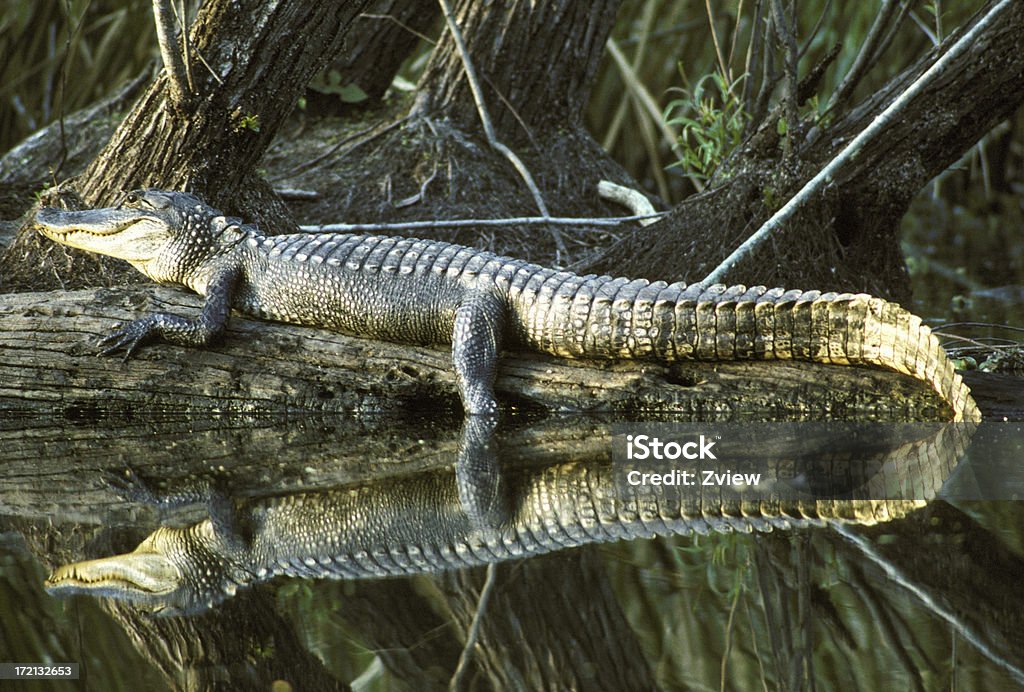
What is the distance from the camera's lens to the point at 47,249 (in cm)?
518

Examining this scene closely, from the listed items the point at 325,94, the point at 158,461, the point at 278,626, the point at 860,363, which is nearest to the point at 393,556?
the point at 278,626

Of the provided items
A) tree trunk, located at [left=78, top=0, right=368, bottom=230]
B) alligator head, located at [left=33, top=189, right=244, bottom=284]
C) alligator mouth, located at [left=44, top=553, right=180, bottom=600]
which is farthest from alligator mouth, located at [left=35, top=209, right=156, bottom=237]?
alligator mouth, located at [left=44, top=553, right=180, bottom=600]

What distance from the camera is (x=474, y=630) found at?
7.22 ft

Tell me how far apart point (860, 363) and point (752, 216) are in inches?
64.5

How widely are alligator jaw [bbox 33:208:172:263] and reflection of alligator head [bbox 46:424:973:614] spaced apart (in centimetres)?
203

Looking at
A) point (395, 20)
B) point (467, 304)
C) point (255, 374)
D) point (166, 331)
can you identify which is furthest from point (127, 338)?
point (395, 20)

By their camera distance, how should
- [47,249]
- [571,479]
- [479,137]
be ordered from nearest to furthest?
[571,479] < [47,249] < [479,137]

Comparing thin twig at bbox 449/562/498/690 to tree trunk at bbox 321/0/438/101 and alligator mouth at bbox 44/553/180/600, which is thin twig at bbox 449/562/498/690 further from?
tree trunk at bbox 321/0/438/101

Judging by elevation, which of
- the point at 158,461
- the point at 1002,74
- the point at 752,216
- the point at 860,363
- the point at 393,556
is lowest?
the point at 158,461

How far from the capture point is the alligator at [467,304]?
4.02 m

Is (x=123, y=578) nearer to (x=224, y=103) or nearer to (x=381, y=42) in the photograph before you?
(x=224, y=103)

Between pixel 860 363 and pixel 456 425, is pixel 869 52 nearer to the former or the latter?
pixel 860 363

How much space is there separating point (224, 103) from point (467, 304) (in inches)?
60.7

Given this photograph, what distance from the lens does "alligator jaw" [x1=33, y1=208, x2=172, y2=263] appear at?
476 cm
